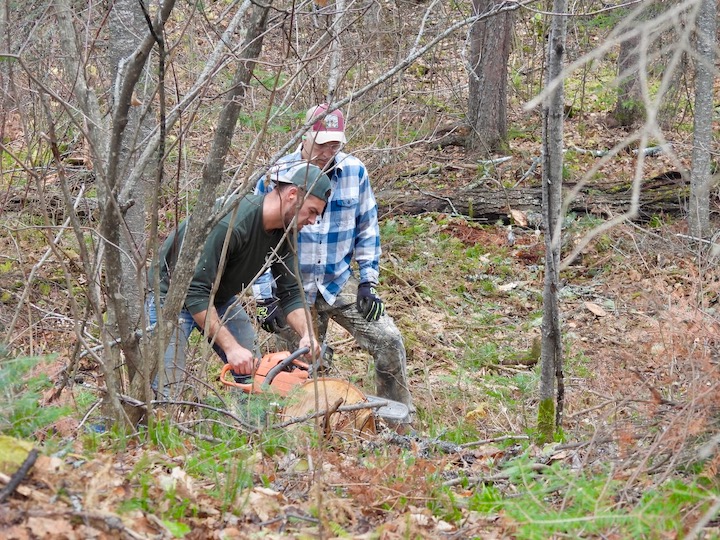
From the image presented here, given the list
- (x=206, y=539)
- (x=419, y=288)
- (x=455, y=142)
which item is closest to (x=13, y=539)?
(x=206, y=539)

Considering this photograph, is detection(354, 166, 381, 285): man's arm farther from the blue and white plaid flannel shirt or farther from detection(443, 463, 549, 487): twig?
detection(443, 463, 549, 487): twig

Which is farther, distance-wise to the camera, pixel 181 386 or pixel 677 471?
pixel 181 386

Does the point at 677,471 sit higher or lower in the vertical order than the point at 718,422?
lower

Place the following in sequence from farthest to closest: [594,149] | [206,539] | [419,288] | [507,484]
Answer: [594,149] < [419,288] < [507,484] < [206,539]

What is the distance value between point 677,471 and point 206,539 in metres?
1.72

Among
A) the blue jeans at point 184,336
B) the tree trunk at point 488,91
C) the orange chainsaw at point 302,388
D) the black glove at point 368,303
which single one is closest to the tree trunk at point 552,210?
the orange chainsaw at point 302,388

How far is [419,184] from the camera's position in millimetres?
11812

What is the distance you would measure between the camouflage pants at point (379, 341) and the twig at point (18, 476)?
3486mm

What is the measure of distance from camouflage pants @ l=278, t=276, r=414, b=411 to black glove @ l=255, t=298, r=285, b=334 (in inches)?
7.3

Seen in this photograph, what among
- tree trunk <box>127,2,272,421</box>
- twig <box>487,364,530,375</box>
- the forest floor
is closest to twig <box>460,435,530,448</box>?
the forest floor

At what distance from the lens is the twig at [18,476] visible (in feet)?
7.43

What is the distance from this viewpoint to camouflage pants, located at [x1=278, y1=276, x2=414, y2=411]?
5871 mm

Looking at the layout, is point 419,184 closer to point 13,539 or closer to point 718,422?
point 718,422

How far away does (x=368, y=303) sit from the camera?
19.0ft
